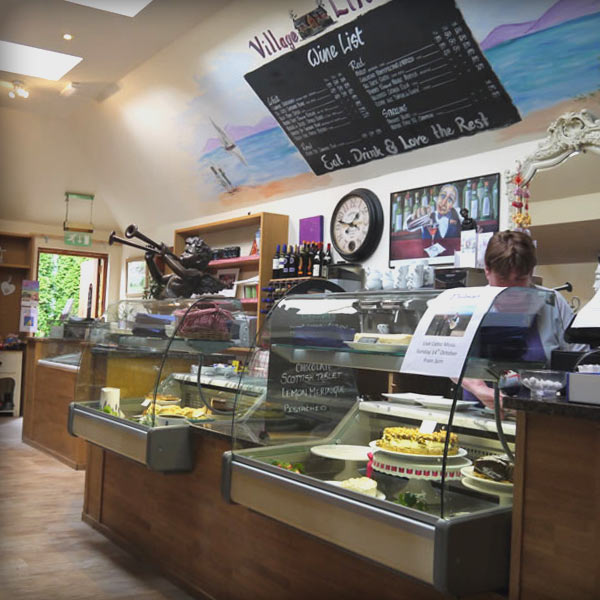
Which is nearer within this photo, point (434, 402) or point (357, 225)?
point (434, 402)

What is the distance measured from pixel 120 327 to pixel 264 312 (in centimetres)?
244

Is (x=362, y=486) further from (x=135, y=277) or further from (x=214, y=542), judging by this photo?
(x=135, y=277)

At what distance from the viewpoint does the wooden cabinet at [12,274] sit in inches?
376

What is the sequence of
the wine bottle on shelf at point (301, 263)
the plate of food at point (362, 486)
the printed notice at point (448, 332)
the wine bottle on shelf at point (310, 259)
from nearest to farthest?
the printed notice at point (448, 332)
the plate of food at point (362, 486)
the wine bottle on shelf at point (310, 259)
the wine bottle on shelf at point (301, 263)

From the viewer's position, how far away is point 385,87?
459 cm

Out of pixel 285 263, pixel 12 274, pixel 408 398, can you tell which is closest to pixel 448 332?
pixel 408 398

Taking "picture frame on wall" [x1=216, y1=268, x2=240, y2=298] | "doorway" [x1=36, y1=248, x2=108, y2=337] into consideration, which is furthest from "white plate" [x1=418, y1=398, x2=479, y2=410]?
"doorway" [x1=36, y1=248, x2=108, y2=337]

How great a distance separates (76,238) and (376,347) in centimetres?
852

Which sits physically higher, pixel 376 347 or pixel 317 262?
pixel 317 262

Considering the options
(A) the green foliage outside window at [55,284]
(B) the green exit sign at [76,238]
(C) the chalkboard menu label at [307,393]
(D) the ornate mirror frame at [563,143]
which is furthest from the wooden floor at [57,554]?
(A) the green foliage outside window at [55,284]

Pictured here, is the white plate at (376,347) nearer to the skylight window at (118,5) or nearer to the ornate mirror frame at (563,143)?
the ornate mirror frame at (563,143)

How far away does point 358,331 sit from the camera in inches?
86.4

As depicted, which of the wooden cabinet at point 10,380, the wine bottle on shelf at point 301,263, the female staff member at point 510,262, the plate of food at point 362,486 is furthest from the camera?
the wooden cabinet at point 10,380

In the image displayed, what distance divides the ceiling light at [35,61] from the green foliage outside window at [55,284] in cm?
352
